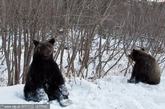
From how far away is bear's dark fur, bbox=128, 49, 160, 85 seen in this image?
9.01 m

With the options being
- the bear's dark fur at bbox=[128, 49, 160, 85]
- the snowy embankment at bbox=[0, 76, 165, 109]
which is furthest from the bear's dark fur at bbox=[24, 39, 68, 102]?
the bear's dark fur at bbox=[128, 49, 160, 85]

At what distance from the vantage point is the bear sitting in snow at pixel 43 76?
244 inches

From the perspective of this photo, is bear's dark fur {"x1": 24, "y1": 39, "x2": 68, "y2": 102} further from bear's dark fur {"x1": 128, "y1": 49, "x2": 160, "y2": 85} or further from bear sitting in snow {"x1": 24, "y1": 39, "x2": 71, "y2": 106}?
bear's dark fur {"x1": 128, "y1": 49, "x2": 160, "y2": 85}

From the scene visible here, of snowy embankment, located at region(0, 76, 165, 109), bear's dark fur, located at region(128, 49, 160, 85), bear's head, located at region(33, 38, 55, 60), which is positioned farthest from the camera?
bear's dark fur, located at region(128, 49, 160, 85)

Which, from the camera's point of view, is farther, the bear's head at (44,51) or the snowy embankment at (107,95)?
the snowy embankment at (107,95)

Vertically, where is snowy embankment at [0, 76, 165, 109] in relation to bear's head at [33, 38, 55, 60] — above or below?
below

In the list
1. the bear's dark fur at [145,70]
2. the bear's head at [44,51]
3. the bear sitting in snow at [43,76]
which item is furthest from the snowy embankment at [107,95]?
the bear's head at [44,51]

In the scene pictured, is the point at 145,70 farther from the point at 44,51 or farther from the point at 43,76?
the point at 44,51

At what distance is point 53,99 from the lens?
21.2 ft

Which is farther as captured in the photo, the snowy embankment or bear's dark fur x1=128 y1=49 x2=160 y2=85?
bear's dark fur x1=128 y1=49 x2=160 y2=85

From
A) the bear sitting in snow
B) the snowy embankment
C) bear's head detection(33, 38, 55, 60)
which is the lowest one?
the snowy embankment

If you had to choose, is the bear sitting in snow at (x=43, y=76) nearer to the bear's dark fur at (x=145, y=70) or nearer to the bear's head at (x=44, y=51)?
the bear's head at (x=44, y=51)

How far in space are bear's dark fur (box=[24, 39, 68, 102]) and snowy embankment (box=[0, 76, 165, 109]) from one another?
0.65 feet

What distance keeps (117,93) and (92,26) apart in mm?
5062
